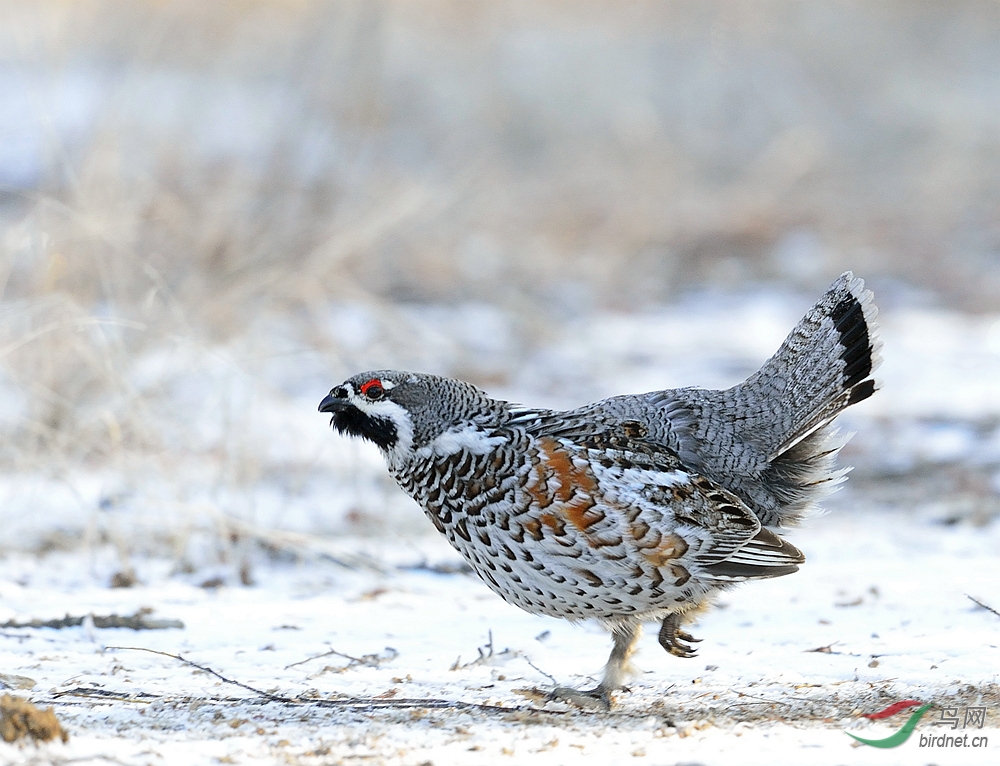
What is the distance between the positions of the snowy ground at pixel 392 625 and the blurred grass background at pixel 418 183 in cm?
24

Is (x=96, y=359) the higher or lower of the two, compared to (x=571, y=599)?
higher

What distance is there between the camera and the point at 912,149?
16.5 metres

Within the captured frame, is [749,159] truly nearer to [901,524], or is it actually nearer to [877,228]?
[877,228]

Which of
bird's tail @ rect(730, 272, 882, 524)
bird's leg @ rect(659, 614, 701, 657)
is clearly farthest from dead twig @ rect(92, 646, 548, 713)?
bird's tail @ rect(730, 272, 882, 524)

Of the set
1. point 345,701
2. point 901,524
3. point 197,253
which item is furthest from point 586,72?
point 345,701

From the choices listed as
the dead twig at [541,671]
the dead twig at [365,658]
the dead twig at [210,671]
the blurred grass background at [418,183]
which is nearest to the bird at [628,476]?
the dead twig at [541,671]

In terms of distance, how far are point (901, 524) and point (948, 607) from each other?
143 centimetres

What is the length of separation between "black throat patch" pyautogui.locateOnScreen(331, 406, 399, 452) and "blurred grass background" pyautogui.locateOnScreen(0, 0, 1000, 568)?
3.97 feet

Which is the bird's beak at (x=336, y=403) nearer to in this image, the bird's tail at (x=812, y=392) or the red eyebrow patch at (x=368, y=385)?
the red eyebrow patch at (x=368, y=385)

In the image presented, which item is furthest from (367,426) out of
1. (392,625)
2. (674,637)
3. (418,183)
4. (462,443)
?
(418,183)

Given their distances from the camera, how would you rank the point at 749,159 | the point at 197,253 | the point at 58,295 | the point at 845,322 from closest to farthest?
the point at 845,322, the point at 58,295, the point at 197,253, the point at 749,159

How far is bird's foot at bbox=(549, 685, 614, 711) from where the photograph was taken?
355 cm

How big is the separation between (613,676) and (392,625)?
1077mm

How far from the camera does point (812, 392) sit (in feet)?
13.7
